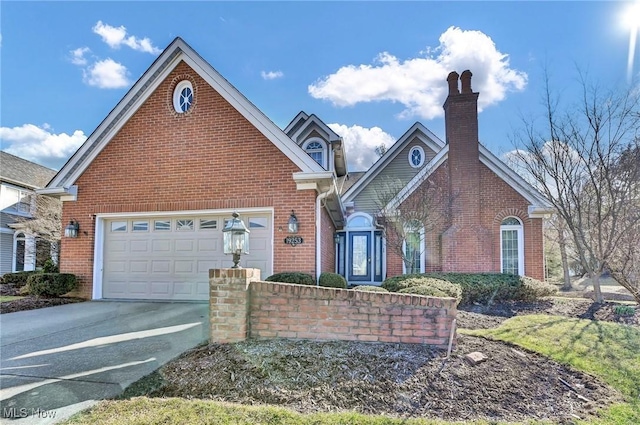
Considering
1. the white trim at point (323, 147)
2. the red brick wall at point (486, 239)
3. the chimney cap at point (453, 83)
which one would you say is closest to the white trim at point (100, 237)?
the white trim at point (323, 147)

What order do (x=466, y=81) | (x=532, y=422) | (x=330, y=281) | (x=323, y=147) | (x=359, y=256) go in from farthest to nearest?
(x=323, y=147) → (x=359, y=256) → (x=466, y=81) → (x=330, y=281) → (x=532, y=422)

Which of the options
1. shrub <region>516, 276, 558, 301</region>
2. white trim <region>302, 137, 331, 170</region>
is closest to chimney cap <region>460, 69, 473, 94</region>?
white trim <region>302, 137, 331, 170</region>

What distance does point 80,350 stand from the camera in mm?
5449

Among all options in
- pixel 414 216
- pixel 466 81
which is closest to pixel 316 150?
pixel 414 216

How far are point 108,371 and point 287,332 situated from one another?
2.28 m

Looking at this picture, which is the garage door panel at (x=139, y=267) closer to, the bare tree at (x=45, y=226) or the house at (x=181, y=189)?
the house at (x=181, y=189)

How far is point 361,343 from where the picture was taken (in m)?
4.73

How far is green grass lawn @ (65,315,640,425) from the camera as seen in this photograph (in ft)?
10.7

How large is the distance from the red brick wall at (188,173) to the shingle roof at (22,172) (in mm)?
15493

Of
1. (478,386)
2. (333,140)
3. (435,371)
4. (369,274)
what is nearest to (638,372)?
(478,386)

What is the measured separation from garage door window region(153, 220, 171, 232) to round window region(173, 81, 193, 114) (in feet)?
10.3

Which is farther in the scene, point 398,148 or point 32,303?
point 398,148

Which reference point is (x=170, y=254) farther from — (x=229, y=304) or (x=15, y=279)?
(x=15, y=279)

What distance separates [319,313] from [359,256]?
10.9 metres
